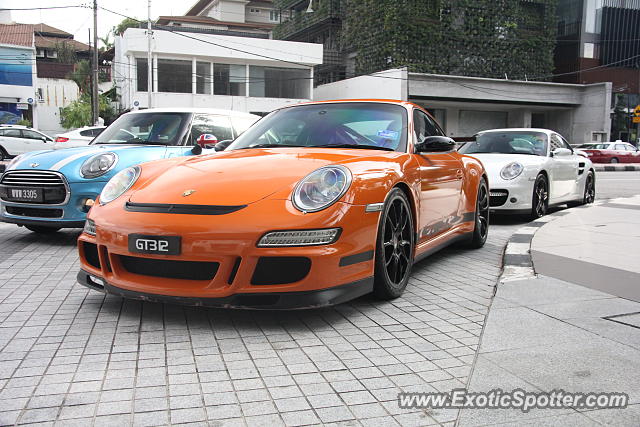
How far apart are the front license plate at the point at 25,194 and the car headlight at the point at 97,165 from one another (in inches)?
19.2

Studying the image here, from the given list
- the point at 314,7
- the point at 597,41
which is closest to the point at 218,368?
the point at 314,7

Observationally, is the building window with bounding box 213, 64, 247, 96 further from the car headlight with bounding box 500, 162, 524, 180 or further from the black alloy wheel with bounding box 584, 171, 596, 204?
the car headlight with bounding box 500, 162, 524, 180

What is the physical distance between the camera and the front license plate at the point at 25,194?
19.6ft

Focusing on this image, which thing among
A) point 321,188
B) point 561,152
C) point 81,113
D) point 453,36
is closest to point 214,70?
point 81,113

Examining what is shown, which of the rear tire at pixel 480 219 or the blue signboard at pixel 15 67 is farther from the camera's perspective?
the blue signboard at pixel 15 67

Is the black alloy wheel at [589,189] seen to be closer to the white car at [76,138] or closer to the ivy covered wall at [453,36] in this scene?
the white car at [76,138]

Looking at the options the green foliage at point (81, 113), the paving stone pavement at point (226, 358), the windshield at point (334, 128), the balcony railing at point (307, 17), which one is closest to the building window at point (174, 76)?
the green foliage at point (81, 113)

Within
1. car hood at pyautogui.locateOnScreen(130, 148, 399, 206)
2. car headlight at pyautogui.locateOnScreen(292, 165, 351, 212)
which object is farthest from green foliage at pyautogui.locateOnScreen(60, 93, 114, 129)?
car headlight at pyautogui.locateOnScreen(292, 165, 351, 212)

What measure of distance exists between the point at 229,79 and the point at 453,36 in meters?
14.2

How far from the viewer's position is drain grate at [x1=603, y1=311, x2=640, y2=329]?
138 inches

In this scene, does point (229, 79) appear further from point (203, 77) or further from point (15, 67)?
point (15, 67)

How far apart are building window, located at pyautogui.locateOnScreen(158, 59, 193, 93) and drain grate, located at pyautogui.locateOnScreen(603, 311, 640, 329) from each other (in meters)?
34.1

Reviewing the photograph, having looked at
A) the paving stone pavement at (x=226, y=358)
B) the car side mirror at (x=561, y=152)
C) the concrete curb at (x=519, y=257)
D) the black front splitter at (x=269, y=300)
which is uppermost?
the car side mirror at (x=561, y=152)

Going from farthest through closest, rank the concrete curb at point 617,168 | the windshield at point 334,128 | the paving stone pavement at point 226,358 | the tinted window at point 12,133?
the concrete curb at point 617,168, the tinted window at point 12,133, the windshield at point 334,128, the paving stone pavement at point 226,358
